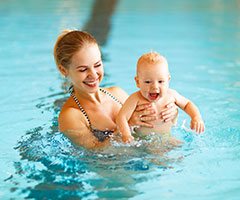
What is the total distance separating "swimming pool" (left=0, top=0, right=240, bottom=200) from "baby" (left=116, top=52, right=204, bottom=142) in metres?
0.17

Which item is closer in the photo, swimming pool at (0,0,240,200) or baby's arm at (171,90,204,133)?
swimming pool at (0,0,240,200)

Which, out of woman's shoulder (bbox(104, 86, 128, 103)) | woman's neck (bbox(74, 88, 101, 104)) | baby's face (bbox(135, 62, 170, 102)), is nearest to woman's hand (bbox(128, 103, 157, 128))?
baby's face (bbox(135, 62, 170, 102))

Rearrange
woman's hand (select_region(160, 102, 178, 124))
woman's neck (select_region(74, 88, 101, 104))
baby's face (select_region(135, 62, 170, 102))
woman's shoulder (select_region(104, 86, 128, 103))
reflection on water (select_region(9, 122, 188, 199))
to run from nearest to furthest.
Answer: reflection on water (select_region(9, 122, 188, 199)), baby's face (select_region(135, 62, 170, 102)), woman's hand (select_region(160, 102, 178, 124)), woman's neck (select_region(74, 88, 101, 104)), woman's shoulder (select_region(104, 86, 128, 103))

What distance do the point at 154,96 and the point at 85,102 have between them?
0.52m

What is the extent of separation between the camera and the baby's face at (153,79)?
3.31 meters

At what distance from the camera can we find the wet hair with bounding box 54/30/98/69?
11.2ft

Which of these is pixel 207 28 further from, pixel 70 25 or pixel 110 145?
pixel 110 145

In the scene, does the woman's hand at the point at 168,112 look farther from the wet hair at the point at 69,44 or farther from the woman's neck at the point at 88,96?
the wet hair at the point at 69,44

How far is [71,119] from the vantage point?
3492 millimetres

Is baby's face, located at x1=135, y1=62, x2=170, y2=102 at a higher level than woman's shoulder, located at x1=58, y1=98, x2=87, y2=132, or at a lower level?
higher

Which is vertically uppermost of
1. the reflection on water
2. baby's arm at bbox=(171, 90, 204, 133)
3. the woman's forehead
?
the woman's forehead

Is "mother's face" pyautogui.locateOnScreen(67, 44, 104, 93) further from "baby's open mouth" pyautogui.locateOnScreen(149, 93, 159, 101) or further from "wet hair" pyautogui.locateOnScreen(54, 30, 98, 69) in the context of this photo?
"baby's open mouth" pyautogui.locateOnScreen(149, 93, 159, 101)

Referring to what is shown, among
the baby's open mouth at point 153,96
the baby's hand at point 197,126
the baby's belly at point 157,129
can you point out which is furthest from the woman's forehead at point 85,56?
the baby's hand at point 197,126

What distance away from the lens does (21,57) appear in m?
6.96
